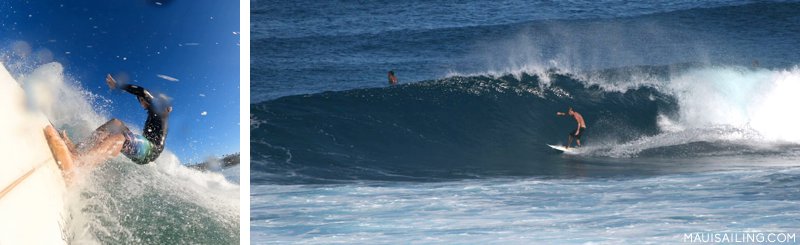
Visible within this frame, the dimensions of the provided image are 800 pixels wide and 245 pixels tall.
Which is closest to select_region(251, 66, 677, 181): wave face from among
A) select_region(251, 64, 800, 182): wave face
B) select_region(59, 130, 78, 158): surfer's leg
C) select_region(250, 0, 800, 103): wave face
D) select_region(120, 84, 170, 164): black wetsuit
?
select_region(251, 64, 800, 182): wave face

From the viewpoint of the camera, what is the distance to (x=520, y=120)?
8992 millimetres

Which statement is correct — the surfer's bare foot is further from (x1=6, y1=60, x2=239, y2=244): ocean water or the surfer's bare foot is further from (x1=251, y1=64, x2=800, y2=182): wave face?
(x1=251, y1=64, x2=800, y2=182): wave face

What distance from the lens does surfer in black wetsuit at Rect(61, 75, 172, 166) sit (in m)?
4.83

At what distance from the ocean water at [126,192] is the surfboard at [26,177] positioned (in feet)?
0.19

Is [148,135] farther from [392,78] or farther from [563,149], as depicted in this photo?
[392,78]

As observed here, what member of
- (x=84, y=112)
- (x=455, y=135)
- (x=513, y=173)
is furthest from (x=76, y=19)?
(x=455, y=135)

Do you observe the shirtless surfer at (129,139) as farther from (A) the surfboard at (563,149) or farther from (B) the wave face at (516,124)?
(A) the surfboard at (563,149)

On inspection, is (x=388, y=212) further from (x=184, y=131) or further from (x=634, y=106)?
(x=634, y=106)

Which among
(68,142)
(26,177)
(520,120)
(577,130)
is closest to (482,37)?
(520,120)

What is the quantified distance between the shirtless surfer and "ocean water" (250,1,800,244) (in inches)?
61.7

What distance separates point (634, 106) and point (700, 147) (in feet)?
2.77

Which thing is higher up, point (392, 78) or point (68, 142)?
point (68, 142)

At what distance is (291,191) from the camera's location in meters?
7.77

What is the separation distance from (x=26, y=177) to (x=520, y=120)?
16.5ft
